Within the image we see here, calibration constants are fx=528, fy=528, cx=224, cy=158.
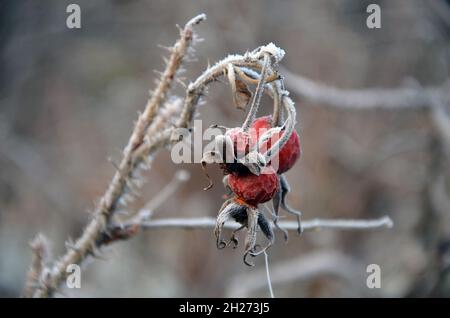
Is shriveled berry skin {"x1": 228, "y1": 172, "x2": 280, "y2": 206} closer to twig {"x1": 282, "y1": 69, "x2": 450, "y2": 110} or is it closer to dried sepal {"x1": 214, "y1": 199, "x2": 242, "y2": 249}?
dried sepal {"x1": 214, "y1": 199, "x2": 242, "y2": 249}

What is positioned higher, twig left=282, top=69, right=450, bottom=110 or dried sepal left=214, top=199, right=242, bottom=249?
twig left=282, top=69, right=450, bottom=110

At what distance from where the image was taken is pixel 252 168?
127 centimetres

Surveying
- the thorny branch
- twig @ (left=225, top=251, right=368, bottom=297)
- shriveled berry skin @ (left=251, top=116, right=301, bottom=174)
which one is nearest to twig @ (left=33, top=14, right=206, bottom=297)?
the thorny branch

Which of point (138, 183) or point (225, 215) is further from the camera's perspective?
point (138, 183)

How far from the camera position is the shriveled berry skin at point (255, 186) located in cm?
130

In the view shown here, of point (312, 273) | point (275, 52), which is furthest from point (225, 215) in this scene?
point (312, 273)

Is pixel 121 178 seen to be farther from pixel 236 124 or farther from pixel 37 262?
pixel 236 124

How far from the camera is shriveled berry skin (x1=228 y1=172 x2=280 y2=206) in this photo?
4.25 ft

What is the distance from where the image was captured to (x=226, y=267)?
15.1 feet

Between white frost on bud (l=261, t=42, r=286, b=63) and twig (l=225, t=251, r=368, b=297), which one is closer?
white frost on bud (l=261, t=42, r=286, b=63)

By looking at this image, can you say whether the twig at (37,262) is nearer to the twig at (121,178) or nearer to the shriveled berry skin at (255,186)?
the twig at (121,178)

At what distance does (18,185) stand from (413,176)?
375cm

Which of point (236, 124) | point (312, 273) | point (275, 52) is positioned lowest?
point (312, 273)

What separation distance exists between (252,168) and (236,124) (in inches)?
131
